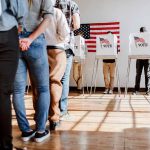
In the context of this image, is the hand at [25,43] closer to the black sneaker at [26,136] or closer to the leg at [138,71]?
the black sneaker at [26,136]

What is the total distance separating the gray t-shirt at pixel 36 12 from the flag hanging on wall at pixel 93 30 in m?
4.32

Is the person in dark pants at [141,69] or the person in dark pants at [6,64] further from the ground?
the person in dark pants at [6,64]

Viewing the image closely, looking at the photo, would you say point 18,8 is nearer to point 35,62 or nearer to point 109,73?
point 35,62

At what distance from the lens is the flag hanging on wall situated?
5980 mm

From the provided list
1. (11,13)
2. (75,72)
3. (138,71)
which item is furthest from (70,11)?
(75,72)

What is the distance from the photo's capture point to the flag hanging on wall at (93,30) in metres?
5.98

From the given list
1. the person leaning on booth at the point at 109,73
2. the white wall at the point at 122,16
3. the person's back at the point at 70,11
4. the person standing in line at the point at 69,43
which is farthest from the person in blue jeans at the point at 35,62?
the white wall at the point at 122,16

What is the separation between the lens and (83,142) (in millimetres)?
1844

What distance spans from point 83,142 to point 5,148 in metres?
0.66

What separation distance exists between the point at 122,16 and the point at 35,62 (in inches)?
177

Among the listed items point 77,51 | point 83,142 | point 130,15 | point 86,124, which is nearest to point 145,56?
point 77,51

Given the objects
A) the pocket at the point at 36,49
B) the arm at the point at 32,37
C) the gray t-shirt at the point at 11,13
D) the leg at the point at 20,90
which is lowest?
the leg at the point at 20,90

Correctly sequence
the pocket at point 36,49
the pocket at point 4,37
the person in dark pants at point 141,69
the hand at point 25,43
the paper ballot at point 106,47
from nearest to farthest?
the pocket at point 4,37, the hand at point 25,43, the pocket at point 36,49, the paper ballot at point 106,47, the person in dark pants at point 141,69

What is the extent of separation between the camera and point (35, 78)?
179cm
